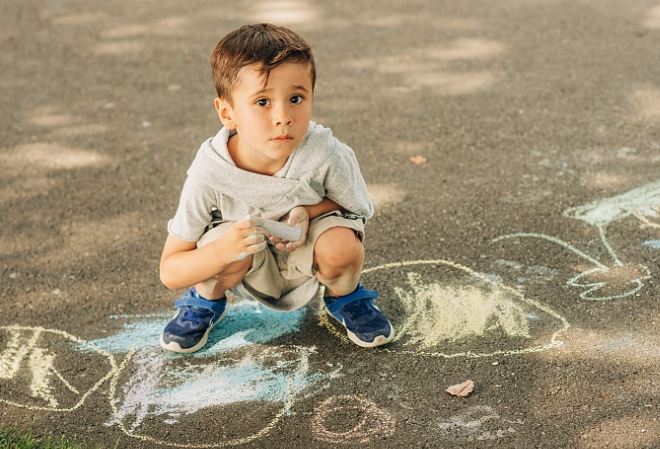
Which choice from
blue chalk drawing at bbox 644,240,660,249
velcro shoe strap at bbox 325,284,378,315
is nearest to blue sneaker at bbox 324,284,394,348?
velcro shoe strap at bbox 325,284,378,315

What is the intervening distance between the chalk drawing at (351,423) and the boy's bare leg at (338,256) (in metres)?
0.37

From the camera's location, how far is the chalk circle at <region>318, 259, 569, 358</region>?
295 cm

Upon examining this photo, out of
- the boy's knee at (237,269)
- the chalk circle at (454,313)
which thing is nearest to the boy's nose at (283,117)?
the boy's knee at (237,269)

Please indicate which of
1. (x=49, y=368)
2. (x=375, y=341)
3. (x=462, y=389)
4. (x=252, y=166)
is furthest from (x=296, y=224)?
(x=49, y=368)

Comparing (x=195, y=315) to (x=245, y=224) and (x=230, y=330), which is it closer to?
(x=230, y=330)

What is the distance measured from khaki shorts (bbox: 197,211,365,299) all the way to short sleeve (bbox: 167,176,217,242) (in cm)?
3

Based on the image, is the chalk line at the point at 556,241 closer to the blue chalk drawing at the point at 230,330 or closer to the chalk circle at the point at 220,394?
the blue chalk drawing at the point at 230,330

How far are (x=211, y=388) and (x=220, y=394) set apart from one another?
0.04 m

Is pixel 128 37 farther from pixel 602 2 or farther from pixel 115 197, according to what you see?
pixel 602 2

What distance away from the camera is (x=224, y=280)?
2969mm

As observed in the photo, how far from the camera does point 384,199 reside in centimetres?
390

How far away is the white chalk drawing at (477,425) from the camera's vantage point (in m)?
2.56

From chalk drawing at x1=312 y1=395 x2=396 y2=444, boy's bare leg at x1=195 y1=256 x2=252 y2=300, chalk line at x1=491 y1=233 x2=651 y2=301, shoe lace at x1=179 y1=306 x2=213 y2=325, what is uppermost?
boy's bare leg at x1=195 y1=256 x2=252 y2=300

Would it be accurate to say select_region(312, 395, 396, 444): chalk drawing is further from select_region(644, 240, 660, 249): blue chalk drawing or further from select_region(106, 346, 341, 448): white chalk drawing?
select_region(644, 240, 660, 249): blue chalk drawing
